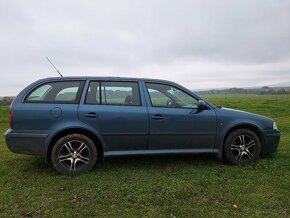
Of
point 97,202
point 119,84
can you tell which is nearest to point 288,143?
point 119,84

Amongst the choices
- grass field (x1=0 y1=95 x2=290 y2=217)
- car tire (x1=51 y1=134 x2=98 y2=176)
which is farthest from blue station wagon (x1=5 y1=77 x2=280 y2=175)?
grass field (x1=0 y1=95 x2=290 y2=217)

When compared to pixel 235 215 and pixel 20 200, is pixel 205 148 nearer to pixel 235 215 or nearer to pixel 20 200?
pixel 235 215

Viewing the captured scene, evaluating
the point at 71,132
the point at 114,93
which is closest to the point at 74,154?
the point at 71,132

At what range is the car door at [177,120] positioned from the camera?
5391 mm

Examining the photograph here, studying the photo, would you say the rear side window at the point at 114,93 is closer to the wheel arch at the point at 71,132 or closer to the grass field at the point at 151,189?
the wheel arch at the point at 71,132

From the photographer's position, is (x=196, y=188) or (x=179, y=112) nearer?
(x=196, y=188)

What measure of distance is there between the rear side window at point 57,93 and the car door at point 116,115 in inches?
7.7

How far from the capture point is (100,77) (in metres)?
5.54

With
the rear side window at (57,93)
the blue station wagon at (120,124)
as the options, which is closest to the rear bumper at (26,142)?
the blue station wagon at (120,124)

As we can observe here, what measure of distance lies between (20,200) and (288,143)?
6.39 meters

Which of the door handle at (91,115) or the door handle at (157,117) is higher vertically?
the door handle at (91,115)

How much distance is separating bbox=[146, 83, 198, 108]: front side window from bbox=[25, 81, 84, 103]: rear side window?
1277 millimetres

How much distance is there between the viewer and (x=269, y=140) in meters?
5.87

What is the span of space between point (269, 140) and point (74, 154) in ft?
11.9
